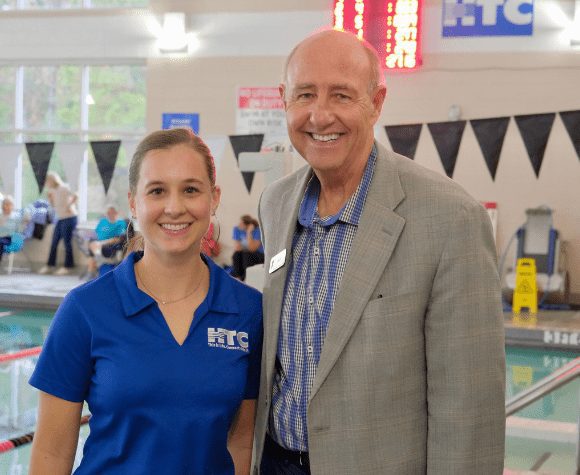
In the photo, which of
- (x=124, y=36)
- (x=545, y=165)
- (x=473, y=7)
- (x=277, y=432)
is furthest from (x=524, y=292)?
(x=277, y=432)

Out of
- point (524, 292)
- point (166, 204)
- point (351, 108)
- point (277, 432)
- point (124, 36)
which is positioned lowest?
point (524, 292)

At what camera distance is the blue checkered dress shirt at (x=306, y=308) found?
1925 mm

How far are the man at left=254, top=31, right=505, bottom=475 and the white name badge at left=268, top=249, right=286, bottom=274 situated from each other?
0.02 meters

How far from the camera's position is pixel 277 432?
6.59ft

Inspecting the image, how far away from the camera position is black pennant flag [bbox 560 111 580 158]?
32.4ft

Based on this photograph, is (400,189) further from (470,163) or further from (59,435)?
(470,163)

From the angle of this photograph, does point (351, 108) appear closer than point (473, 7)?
Yes

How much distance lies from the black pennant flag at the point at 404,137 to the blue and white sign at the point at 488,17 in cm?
220

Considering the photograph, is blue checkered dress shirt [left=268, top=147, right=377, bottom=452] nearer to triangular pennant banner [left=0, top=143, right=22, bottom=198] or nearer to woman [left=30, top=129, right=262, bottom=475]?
woman [left=30, top=129, right=262, bottom=475]

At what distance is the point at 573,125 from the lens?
10.4 m

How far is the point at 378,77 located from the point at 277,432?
0.83 m

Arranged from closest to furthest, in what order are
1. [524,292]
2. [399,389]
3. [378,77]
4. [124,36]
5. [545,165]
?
[399,389] < [378,77] < [524,292] < [545,165] < [124,36]

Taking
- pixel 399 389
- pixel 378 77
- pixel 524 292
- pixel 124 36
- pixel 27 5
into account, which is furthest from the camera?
pixel 27 5

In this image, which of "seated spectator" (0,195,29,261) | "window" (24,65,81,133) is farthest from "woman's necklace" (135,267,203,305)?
"window" (24,65,81,133)
